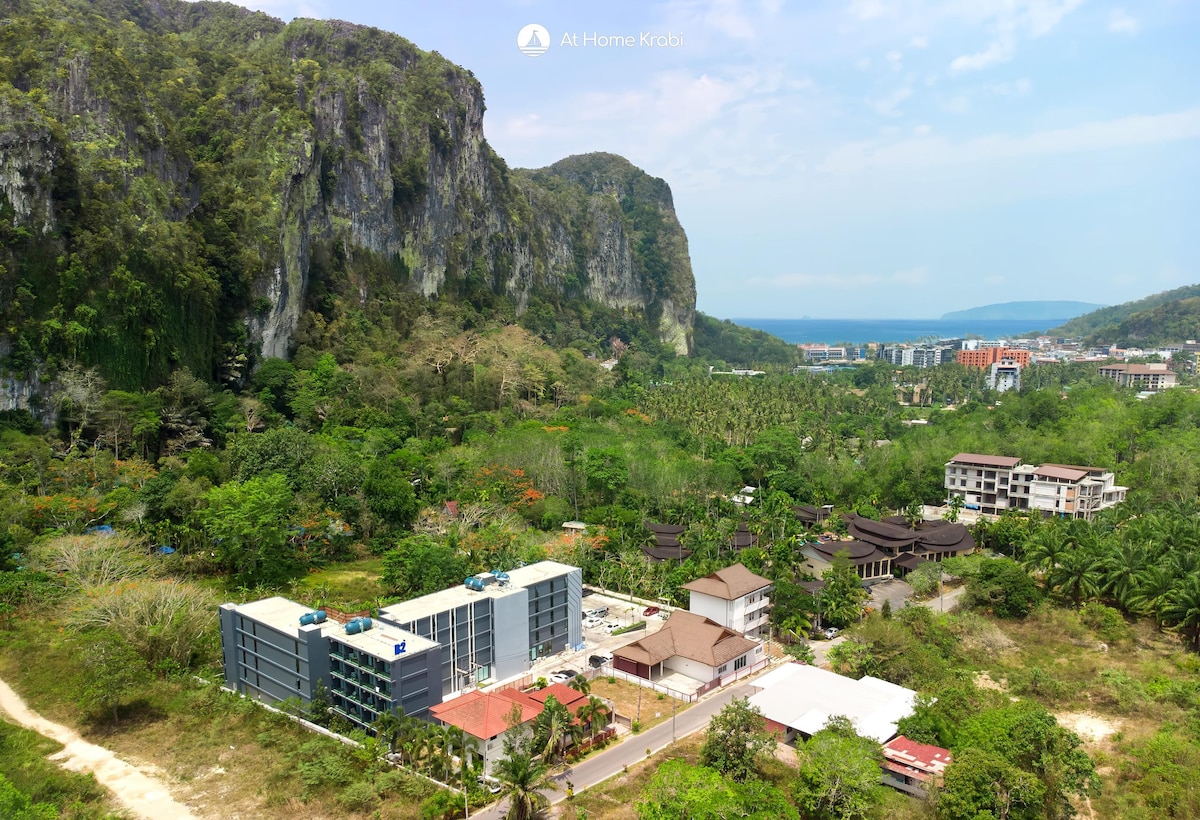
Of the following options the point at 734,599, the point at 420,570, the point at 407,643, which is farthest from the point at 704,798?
the point at 420,570

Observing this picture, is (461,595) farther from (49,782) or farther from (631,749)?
(49,782)

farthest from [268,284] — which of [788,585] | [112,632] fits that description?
[788,585]

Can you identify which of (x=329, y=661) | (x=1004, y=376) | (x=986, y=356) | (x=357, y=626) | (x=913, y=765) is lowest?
(x=913, y=765)

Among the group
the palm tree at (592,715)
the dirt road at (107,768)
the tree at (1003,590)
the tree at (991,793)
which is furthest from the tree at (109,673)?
the tree at (1003,590)

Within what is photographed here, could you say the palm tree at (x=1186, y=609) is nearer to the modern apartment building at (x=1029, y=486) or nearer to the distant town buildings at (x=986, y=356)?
the modern apartment building at (x=1029, y=486)

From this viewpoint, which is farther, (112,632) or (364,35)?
(364,35)

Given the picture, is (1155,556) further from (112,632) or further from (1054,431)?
(112,632)

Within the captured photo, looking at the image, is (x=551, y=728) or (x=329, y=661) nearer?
(x=551, y=728)

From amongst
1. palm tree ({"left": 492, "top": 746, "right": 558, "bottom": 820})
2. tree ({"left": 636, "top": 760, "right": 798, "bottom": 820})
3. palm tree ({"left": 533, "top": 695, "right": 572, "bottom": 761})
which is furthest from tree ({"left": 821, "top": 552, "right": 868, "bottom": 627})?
palm tree ({"left": 492, "top": 746, "right": 558, "bottom": 820})

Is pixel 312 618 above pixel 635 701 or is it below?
above
